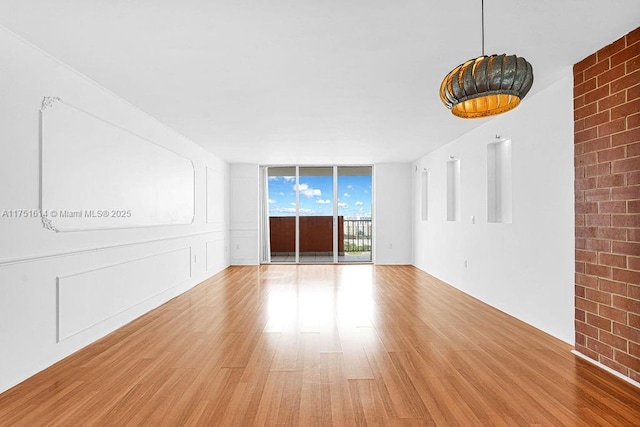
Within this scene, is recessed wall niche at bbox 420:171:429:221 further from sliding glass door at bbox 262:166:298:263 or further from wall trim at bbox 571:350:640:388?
wall trim at bbox 571:350:640:388

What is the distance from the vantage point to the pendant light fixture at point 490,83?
189cm

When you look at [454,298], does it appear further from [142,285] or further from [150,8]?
[150,8]

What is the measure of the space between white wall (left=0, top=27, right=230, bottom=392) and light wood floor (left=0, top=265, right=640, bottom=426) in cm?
22

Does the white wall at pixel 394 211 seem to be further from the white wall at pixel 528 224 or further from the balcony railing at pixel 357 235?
the white wall at pixel 528 224

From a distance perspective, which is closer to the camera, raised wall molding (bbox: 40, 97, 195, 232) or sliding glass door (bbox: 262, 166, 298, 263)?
raised wall molding (bbox: 40, 97, 195, 232)

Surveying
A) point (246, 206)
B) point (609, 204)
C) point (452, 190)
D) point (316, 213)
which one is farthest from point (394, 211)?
point (609, 204)

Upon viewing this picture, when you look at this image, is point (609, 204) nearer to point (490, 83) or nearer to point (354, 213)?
point (490, 83)

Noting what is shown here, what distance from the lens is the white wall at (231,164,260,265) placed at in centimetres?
902

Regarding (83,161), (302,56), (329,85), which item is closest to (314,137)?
(329,85)

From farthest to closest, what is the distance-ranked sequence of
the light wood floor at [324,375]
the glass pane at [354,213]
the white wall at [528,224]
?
the glass pane at [354,213], the white wall at [528,224], the light wood floor at [324,375]

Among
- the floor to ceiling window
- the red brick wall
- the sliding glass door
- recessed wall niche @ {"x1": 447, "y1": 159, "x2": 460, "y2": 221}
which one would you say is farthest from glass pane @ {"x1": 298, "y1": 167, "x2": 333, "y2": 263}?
the red brick wall

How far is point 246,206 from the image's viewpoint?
356 inches

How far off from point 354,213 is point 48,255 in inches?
297

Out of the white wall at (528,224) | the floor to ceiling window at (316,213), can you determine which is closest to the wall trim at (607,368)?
the white wall at (528,224)
